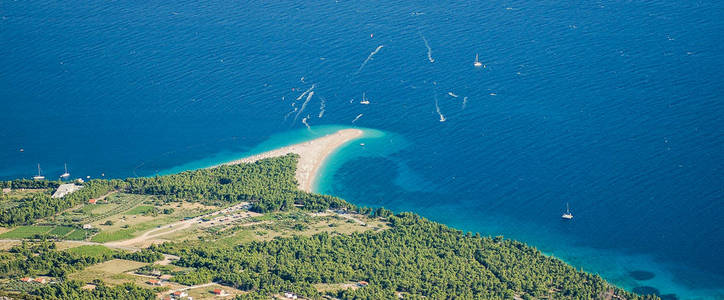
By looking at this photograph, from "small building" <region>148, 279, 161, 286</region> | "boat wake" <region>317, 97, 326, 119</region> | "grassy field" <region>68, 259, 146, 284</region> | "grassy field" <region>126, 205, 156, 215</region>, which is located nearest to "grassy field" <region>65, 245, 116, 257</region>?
"grassy field" <region>68, 259, 146, 284</region>

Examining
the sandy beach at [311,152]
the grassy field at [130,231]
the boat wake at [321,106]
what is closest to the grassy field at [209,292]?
the grassy field at [130,231]

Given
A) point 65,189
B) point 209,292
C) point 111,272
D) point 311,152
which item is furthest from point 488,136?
point 111,272

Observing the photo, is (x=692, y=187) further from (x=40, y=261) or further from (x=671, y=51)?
(x=40, y=261)

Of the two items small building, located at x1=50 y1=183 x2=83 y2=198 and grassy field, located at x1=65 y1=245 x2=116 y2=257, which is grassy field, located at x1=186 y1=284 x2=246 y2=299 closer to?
grassy field, located at x1=65 y1=245 x2=116 y2=257

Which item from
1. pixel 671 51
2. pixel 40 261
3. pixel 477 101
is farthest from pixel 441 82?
pixel 40 261

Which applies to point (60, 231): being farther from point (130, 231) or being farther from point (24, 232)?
point (130, 231)
